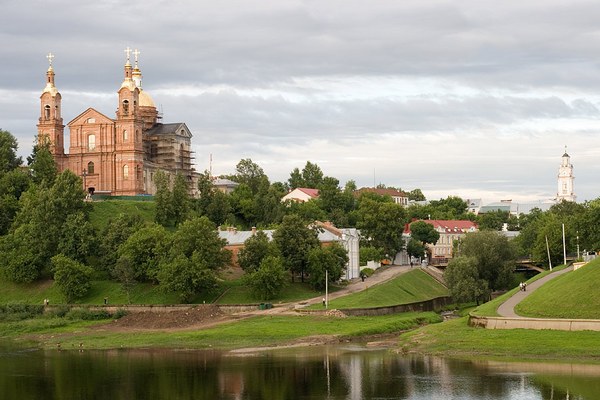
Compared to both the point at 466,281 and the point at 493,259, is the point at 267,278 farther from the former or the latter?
the point at 493,259

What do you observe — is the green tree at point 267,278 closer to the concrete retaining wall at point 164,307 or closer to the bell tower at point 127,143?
the concrete retaining wall at point 164,307

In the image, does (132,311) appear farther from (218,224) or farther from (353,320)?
(218,224)

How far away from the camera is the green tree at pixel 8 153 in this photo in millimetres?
133250

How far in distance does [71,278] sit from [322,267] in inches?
962

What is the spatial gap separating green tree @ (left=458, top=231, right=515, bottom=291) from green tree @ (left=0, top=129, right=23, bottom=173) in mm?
57864

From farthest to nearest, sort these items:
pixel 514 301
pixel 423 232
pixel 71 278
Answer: pixel 423 232
pixel 71 278
pixel 514 301

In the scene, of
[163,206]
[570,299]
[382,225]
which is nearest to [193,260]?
[163,206]

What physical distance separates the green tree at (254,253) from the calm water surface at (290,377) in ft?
86.5

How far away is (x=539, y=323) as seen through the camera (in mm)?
76250

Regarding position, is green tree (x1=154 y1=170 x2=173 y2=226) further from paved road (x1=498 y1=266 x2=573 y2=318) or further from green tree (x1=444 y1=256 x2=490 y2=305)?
paved road (x1=498 y1=266 x2=573 y2=318)

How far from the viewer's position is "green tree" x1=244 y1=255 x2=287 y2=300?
10131 cm

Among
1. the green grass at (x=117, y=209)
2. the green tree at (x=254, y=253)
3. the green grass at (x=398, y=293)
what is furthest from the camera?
the green grass at (x=117, y=209)

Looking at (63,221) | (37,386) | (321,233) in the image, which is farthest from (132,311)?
(37,386)

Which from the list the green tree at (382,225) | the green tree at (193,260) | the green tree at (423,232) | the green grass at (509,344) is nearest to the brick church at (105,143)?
the green tree at (382,225)
